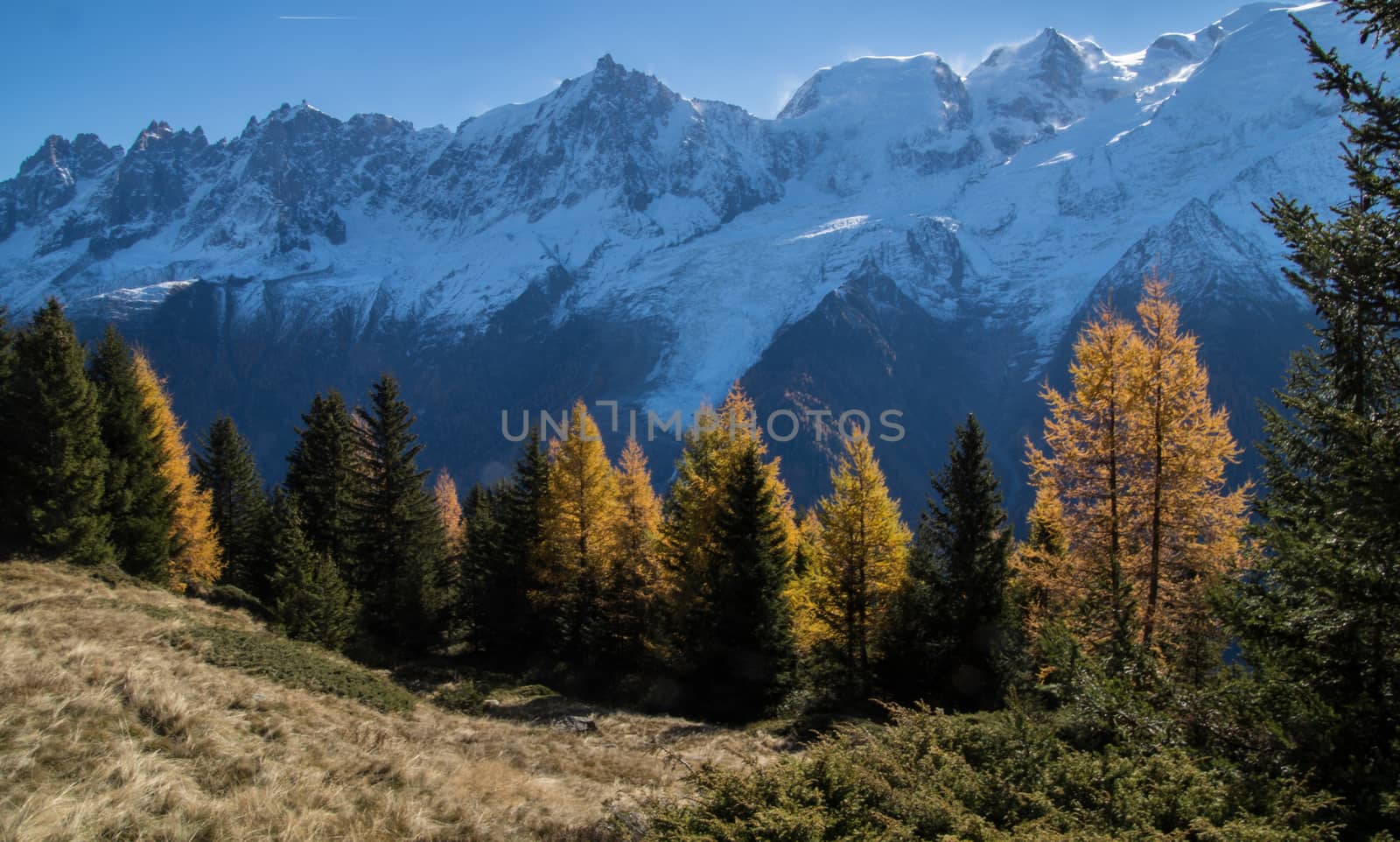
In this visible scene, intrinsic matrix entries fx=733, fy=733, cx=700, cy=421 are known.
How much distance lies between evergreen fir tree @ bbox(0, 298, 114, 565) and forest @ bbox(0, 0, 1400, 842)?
0.27 feet

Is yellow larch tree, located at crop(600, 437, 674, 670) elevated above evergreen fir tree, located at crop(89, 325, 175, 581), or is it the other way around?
evergreen fir tree, located at crop(89, 325, 175, 581)

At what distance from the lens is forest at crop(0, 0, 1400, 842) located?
6906 millimetres

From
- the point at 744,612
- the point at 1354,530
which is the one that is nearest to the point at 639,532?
the point at 744,612

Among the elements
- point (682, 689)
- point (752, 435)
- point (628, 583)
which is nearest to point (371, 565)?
point (628, 583)

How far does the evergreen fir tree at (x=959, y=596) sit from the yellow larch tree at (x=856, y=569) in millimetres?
767

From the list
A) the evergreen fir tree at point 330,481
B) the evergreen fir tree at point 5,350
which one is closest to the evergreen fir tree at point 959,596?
the evergreen fir tree at point 330,481

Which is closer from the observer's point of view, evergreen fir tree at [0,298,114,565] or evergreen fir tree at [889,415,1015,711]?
evergreen fir tree at [0,298,114,565]

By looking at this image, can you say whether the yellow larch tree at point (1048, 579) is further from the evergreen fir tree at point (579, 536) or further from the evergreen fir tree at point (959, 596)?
the evergreen fir tree at point (579, 536)

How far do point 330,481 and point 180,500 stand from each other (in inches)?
251

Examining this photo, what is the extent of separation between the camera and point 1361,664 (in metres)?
7.37

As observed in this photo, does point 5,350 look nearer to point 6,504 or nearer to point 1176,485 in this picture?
point 6,504

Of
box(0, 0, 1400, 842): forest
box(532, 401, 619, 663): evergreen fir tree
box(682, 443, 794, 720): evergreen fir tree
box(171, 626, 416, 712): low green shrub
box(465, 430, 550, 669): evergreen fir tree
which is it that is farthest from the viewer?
box(465, 430, 550, 669): evergreen fir tree

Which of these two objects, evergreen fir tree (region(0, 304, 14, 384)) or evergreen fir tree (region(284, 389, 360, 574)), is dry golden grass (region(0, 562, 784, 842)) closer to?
evergreen fir tree (region(0, 304, 14, 384))

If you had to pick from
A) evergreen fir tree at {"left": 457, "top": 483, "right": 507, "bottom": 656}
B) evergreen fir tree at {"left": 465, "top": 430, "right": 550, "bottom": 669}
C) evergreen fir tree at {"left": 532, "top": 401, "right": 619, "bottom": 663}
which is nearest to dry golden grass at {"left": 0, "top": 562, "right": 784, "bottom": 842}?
evergreen fir tree at {"left": 532, "top": 401, "right": 619, "bottom": 663}
